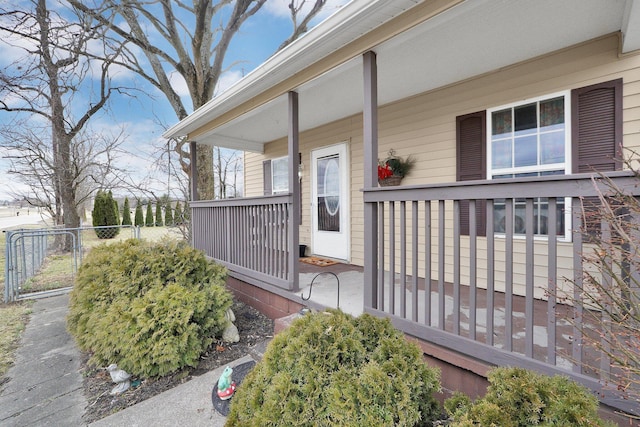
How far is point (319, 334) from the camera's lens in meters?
1.60

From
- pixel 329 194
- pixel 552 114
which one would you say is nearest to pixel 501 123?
pixel 552 114

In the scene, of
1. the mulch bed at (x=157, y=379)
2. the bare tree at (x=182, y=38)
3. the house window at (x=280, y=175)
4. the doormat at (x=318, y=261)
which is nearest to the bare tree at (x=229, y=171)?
the bare tree at (x=182, y=38)

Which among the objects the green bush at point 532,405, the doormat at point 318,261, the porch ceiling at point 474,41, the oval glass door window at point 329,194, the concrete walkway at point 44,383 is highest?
the porch ceiling at point 474,41

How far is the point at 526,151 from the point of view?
10.0 feet

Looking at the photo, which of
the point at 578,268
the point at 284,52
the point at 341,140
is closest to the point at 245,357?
the point at 578,268

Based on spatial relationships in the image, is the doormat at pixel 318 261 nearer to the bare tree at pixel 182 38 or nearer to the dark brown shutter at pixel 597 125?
the bare tree at pixel 182 38

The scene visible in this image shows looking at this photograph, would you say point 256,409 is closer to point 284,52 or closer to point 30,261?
point 284,52

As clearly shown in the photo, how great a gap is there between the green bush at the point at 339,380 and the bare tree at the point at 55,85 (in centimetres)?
864

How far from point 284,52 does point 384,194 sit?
1721 mm

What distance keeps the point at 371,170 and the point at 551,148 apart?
6.30 ft

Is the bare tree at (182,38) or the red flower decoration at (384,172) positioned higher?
the bare tree at (182,38)

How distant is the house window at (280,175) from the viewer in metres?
6.14

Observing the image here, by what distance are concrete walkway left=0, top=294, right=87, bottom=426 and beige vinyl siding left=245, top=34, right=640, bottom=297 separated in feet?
11.9

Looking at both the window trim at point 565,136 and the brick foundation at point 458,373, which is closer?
the brick foundation at point 458,373
